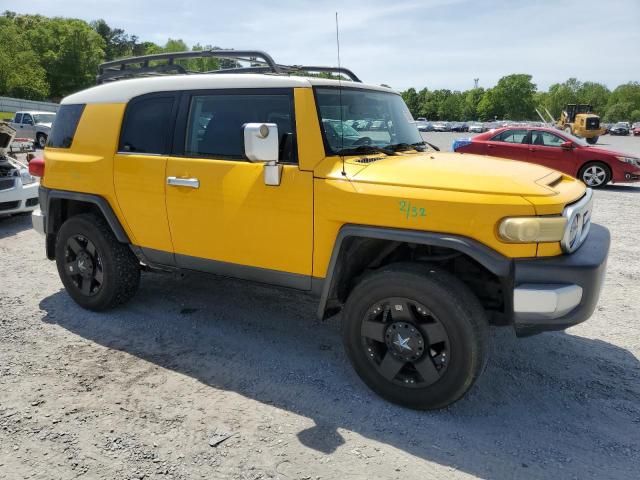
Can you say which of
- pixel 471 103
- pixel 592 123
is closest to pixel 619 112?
pixel 471 103

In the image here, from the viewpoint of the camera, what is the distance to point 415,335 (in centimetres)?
297

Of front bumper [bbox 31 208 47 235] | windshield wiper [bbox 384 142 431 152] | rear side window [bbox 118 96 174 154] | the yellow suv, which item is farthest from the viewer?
front bumper [bbox 31 208 47 235]

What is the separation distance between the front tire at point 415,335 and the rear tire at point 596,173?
1079cm

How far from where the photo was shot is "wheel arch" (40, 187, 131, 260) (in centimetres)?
420

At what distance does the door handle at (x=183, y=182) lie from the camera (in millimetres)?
3621

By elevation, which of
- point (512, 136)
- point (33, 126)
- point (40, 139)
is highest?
point (33, 126)

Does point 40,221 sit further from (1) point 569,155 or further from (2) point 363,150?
(1) point 569,155

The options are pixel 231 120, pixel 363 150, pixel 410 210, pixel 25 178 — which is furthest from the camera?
pixel 25 178

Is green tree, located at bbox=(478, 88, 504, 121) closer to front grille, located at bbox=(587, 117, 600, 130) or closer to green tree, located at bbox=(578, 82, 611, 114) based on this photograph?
green tree, located at bbox=(578, 82, 611, 114)

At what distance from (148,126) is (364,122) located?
1.68 metres

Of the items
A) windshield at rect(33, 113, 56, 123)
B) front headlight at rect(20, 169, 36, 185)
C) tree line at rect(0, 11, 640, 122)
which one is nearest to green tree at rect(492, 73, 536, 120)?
tree line at rect(0, 11, 640, 122)

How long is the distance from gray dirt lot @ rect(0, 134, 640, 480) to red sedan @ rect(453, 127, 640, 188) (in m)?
8.25

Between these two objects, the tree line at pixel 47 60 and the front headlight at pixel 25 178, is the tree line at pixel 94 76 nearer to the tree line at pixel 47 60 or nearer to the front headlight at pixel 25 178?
the tree line at pixel 47 60

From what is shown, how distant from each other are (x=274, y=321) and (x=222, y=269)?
2.92 feet
